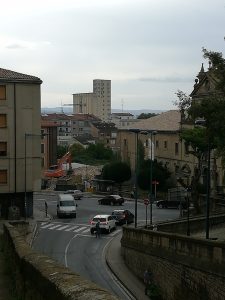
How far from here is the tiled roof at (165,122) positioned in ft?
290

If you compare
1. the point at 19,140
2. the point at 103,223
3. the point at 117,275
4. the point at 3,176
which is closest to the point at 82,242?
the point at 103,223

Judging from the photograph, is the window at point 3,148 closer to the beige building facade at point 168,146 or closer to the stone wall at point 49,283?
the beige building facade at point 168,146

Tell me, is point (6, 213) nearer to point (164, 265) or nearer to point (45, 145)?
point (164, 265)

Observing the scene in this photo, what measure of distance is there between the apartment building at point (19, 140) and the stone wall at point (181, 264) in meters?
24.7

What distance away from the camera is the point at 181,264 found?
2370cm

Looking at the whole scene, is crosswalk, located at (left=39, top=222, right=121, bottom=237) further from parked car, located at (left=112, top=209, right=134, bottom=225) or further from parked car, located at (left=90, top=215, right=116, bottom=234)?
parked car, located at (left=112, top=209, right=134, bottom=225)

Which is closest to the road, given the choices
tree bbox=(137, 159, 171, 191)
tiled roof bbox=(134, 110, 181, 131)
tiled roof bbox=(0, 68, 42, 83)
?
tree bbox=(137, 159, 171, 191)

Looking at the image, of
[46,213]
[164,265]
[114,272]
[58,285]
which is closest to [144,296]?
[164,265]

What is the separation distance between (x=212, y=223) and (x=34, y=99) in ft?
81.0

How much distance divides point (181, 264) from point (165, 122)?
68.9 meters

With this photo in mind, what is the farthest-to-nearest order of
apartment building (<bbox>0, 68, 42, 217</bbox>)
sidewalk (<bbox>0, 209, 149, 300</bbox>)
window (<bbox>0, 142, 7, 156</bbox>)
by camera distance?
window (<bbox>0, 142, 7, 156</bbox>), apartment building (<bbox>0, 68, 42, 217</bbox>), sidewalk (<bbox>0, 209, 149, 300</bbox>)

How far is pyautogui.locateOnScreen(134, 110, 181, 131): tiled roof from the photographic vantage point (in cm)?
8829

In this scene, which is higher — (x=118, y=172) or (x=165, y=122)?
(x=165, y=122)

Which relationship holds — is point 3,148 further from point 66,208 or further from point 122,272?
point 122,272
